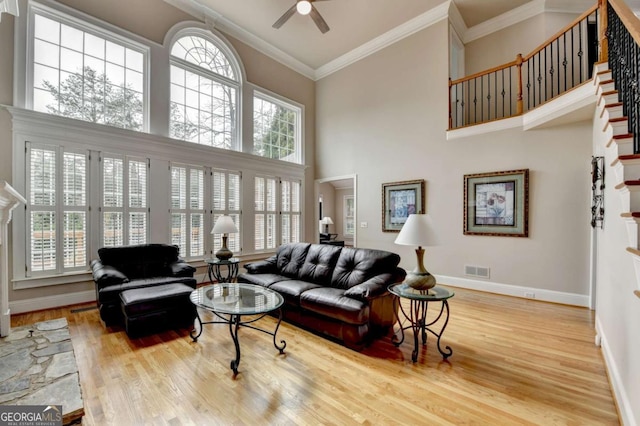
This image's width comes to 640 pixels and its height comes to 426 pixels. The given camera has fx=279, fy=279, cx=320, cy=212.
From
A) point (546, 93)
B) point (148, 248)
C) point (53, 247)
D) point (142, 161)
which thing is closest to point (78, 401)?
point (148, 248)

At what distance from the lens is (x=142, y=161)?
15.4ft

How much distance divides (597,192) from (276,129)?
6.05 metres

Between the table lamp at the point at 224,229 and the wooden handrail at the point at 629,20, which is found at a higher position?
the wooden handrail at the point at 629,20

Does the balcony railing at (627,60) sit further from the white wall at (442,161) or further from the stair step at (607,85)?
the white wall at (442,161)

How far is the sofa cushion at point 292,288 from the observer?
3.22 meters

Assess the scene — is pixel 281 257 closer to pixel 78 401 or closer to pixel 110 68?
pixel 78 401

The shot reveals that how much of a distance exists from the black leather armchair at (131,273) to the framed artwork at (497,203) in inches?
186

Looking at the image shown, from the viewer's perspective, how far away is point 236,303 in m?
2.64

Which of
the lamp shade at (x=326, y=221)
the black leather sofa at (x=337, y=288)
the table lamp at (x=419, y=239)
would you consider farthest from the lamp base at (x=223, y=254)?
the lamp shade at (x=326, y=221)

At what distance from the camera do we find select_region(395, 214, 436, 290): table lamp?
8.09 feet

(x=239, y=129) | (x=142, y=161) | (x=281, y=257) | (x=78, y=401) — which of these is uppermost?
(x=239, y=129)

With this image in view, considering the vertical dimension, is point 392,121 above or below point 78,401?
above

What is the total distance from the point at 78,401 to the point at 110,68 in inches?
191

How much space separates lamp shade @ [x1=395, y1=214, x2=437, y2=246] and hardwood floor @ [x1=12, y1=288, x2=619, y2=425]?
3.57 ft
